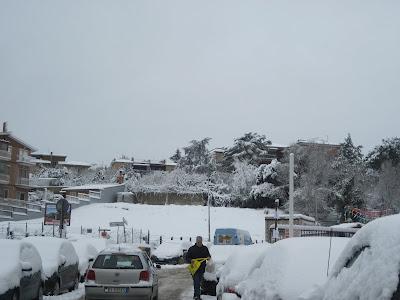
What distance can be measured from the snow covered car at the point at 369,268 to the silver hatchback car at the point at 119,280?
9141mm

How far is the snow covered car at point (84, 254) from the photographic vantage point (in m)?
20.6

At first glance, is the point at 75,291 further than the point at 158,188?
No

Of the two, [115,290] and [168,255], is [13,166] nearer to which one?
[168,255]

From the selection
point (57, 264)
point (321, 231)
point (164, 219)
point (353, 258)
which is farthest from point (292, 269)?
point (164, 219)

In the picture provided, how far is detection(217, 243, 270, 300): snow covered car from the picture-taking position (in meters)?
11.2

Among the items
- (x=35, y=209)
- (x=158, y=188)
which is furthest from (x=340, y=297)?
(x=158, y=188)

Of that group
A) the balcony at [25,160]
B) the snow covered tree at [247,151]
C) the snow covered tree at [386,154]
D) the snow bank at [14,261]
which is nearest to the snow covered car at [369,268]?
the snow bank at [14,261]

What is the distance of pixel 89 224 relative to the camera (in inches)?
2130

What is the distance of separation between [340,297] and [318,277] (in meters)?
2.30

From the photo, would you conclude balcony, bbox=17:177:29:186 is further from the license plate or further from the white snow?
the license plate

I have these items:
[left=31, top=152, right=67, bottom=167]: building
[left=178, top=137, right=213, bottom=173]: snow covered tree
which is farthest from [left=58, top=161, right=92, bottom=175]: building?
[left=178, top=137, right=213, bottom=173]: snow covered tree

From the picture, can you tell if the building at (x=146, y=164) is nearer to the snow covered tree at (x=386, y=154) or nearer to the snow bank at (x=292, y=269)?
the snow covered tree at (x=386, y=154)

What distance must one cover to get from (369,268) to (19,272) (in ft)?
28.3

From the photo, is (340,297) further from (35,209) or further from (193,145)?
(193,145)
